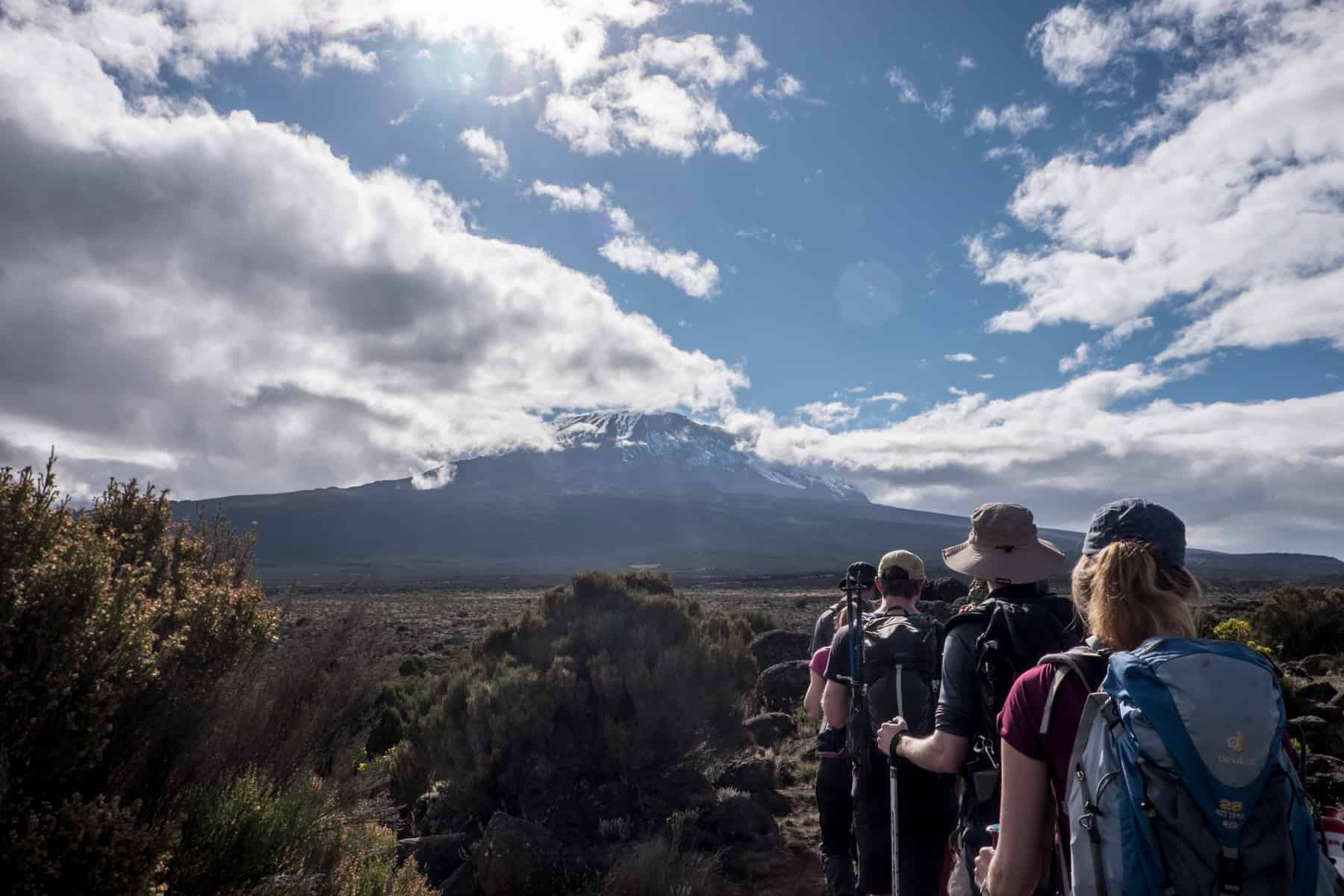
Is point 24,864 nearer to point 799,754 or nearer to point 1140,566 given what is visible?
point 1140,566

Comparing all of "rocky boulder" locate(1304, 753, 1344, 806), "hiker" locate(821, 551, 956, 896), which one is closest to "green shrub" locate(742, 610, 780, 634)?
"rocky boulder" locate(1304, 753, 1344, 806)

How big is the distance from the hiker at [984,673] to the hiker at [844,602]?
143 cm

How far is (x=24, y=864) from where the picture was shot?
102 inches

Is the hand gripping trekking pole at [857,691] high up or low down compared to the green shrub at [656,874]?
up

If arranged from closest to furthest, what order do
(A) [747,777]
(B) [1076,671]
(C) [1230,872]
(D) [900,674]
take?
(C) [1230,872] → (B) [1076,671] → (D) [900,674] → (A) [747,777]

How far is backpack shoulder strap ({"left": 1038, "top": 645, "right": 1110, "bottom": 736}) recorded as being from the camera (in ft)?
6.15

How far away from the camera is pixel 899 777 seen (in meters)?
3.42

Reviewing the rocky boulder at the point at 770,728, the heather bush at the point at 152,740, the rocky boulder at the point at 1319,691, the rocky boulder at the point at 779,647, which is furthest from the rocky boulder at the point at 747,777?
the rocky boulder at the point at 1319,691

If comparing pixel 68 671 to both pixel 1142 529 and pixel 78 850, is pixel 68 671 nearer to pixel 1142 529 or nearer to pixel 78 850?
pixel 78 850

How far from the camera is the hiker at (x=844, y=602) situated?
4.15m

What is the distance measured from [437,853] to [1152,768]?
5666 millimetres

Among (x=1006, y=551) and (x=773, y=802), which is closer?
(x=1006, y=551)

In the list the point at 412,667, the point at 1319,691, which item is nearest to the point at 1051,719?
the point at 1319,691

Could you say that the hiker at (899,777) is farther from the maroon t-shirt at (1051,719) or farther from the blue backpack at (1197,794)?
the blue backpack at (1197,794)
